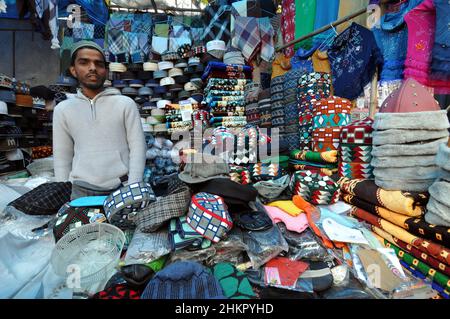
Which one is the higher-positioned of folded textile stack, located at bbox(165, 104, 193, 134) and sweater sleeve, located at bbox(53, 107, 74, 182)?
folded textile stack, located at bbox(165, 104, 193, 134)

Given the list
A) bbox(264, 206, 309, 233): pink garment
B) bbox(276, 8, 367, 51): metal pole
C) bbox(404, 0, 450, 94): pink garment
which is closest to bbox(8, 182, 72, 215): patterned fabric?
bbox(264, 206, 309, 233): pink garment

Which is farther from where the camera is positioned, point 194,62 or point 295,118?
point 194,62

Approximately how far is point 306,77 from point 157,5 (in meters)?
3.75

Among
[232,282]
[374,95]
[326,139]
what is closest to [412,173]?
[326,139]

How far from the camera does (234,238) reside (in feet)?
3.11

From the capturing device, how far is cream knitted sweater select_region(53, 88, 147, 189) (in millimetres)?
1473

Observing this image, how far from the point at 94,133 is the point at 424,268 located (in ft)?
6.21

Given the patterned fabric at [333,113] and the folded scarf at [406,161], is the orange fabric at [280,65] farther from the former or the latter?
the folded scarf at [406,161]

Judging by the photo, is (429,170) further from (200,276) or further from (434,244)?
(200,276)

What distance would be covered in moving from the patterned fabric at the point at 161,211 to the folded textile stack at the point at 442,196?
1021mm

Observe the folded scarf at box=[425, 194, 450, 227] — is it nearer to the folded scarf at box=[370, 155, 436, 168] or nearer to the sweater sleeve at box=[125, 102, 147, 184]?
the folded scarf at box=[370, 155, 436, 168]

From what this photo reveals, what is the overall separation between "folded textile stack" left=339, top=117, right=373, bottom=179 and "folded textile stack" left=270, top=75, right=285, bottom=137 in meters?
0.97

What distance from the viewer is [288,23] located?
9.76ft

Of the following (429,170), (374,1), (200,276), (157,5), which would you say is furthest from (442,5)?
(157,5)
